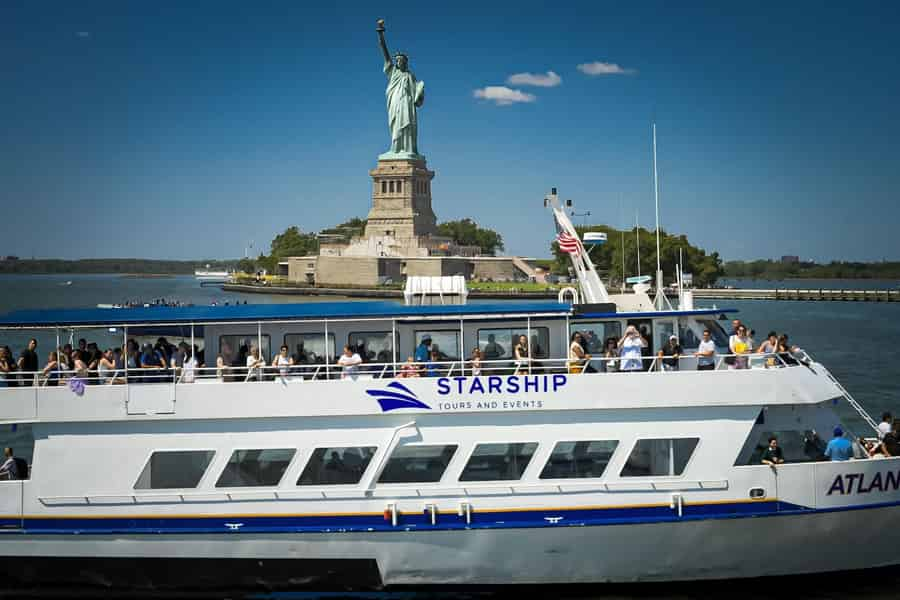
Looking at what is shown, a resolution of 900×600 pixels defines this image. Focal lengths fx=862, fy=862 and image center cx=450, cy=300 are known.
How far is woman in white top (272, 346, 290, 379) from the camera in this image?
1202cm

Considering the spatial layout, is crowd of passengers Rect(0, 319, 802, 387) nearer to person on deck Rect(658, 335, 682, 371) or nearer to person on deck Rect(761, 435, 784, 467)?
person on deck Rect(658, 335, 682, 371)

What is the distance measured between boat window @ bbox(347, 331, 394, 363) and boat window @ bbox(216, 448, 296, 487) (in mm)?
1827

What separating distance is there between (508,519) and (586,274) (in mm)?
5771

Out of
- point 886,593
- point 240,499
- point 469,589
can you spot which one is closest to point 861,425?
point 886,593

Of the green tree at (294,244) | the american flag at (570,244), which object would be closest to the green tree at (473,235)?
the green tree at (294,244)

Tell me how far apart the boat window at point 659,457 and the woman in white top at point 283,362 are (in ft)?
16.0

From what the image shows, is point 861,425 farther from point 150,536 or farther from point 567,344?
point 150,536

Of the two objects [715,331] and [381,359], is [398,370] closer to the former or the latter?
[381,359]

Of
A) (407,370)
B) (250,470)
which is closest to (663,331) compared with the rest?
(407,370)

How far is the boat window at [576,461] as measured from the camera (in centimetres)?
1179

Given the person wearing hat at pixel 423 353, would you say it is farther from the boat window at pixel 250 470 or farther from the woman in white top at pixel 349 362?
the boat window at pixel 250 470

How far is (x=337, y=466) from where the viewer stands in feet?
39.1

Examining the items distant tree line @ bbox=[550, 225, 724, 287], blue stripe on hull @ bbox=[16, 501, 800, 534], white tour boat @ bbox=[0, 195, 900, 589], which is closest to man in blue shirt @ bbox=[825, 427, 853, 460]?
white tour boat @ bbox=[0, 195, 900, 589]

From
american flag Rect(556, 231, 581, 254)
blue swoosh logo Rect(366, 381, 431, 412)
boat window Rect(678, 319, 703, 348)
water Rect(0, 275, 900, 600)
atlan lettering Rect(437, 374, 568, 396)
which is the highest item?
american flag Rect(556, 231, 581, 254)
